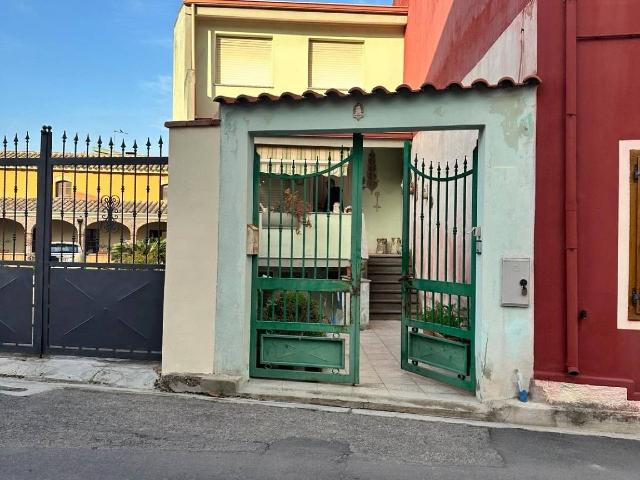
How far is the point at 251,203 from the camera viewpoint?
6223 millimetres

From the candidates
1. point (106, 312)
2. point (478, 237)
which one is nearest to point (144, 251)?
point (106, 312)

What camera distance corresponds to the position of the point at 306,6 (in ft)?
49.4

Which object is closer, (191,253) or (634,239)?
(634,239)

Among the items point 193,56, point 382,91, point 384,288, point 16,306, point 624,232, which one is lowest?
point 384,288

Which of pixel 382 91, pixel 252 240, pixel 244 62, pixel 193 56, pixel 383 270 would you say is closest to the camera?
pixel 382 91

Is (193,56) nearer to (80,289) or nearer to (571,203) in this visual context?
(80,289)

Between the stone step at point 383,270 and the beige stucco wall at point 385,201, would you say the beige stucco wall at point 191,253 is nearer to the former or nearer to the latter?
the stone step at point 383,270

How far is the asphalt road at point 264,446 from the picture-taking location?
395 cm

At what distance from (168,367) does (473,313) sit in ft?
11.7

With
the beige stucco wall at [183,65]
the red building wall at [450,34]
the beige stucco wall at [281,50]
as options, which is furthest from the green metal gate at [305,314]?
the beige stucco wall at [281,50]

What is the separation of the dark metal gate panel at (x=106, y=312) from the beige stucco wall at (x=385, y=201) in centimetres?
908

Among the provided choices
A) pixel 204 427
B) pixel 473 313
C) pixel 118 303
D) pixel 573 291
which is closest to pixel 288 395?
pixel 204 427

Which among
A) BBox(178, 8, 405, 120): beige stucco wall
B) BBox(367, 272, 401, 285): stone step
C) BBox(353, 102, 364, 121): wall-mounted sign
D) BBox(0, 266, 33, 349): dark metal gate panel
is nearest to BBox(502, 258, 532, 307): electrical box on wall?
BBox(353, 102, 364, 121): wall-mounted sign

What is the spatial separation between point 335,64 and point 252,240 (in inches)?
430
